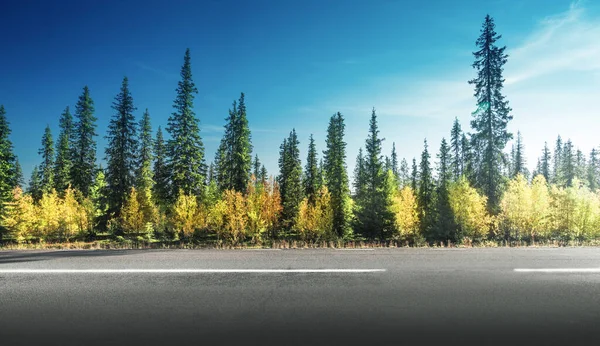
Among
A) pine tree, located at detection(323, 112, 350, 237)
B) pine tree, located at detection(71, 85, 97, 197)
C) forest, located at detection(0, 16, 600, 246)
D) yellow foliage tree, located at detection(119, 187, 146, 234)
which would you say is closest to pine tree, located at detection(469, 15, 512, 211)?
forest, located at detection(0, 16, 600, 246)

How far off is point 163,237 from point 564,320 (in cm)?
4104

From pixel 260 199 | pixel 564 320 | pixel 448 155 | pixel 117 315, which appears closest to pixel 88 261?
pixel 117 315

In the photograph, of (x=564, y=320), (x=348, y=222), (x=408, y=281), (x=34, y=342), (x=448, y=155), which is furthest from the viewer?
(x=448, y=155)

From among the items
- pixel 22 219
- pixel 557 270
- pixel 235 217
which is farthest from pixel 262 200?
pixel 557 270

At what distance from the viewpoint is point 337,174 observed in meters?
52.2

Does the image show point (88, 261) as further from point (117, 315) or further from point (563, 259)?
point (563, 259)

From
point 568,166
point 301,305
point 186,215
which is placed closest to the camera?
point 301,305

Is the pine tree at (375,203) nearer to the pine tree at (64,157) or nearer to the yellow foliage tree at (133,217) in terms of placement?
the yellow foliage tree at (133,217)

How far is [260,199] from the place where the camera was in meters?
39.5

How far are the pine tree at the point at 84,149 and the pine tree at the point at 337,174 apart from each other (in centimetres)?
3706

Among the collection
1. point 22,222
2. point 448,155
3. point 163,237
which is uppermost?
point 448,155

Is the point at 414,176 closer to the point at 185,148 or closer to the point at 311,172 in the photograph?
the point at 311,172

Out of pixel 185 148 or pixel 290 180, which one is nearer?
pixel 185 148

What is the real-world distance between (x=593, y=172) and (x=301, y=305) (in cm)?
11051
